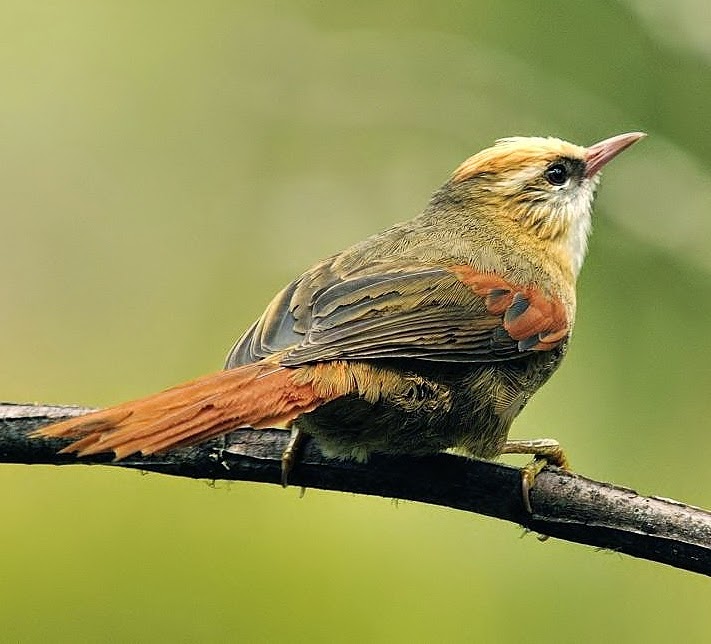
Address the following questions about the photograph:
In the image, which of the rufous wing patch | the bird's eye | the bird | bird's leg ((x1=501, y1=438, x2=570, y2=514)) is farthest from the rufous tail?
the bird's eye

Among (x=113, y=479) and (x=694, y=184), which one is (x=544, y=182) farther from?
(x=113, y=479)

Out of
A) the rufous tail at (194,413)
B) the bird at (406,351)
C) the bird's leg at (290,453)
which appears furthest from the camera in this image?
the bird's leg at (290,453)

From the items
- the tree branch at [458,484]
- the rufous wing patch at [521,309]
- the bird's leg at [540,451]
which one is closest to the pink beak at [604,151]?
the rufous wing patch at [521,309]

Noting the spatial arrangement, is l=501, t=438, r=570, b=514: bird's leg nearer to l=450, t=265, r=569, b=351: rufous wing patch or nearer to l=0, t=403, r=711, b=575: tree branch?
l=0, t=403, r=711, b=575: tree branch

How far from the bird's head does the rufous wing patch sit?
60 centimetres

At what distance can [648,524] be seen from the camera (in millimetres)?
3221

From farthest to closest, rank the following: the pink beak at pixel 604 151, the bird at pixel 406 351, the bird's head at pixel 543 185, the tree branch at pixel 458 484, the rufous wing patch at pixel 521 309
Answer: the bird's head at pixel 543 185 → the pink beak at pixel 604 151 → the rufous wing patch at pixel 521 309 → the tree branch at pixel 458 484 → the bird at pixel 406 351

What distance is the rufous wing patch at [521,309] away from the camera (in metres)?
3.99

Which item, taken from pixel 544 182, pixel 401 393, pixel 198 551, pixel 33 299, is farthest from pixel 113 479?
pixel 544 182

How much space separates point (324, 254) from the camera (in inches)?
203

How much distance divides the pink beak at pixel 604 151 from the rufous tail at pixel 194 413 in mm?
1992

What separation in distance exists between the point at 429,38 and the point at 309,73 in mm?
699

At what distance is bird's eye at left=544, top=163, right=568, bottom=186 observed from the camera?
4.85 meters

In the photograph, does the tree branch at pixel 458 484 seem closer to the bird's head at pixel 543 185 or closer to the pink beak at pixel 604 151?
the bird's head at pixel 543 185
